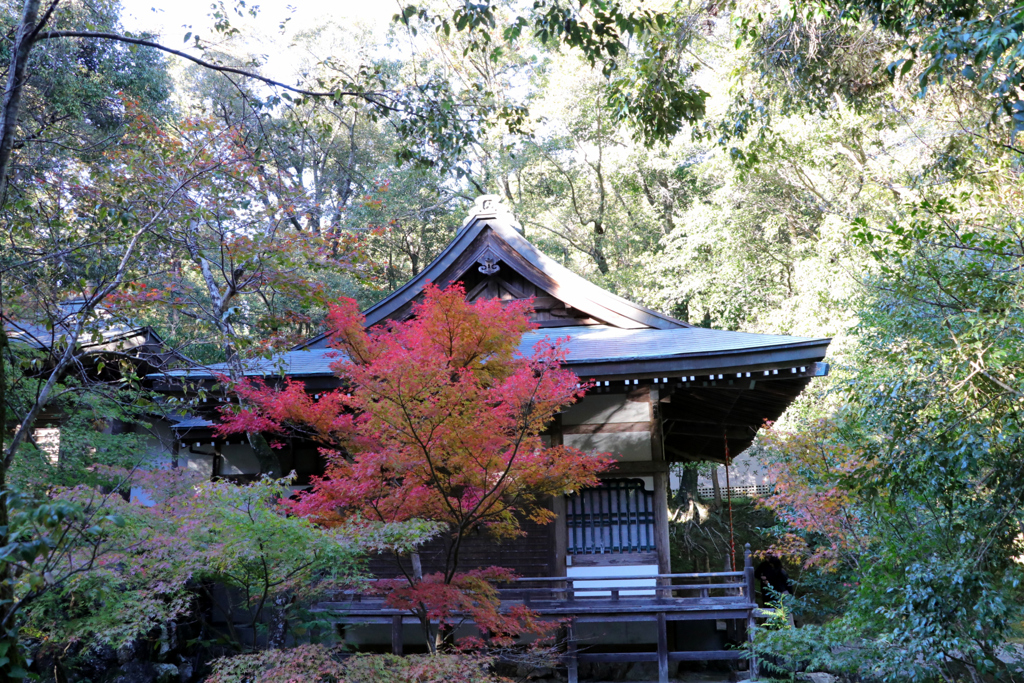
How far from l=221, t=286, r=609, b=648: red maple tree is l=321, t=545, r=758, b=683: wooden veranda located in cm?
99

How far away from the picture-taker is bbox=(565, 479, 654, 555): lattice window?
870 cm

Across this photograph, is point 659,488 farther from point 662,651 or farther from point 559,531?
point 662,651

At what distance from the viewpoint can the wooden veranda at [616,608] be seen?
26.1 feet

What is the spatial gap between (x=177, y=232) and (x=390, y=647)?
5.76 meters

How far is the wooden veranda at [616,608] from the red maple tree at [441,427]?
993 millimetres

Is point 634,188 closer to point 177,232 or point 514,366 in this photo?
point 514,366

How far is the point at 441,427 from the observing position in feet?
20.1

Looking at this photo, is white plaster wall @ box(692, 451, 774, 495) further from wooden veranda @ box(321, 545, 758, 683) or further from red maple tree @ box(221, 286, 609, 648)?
red maple tree @ box(221, 286, 609, 648)

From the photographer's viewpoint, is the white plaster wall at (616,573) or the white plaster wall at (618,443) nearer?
the white plaster wall at (616,573)

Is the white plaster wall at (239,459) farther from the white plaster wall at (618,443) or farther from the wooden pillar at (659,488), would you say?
the wooden pillar at (659,488)

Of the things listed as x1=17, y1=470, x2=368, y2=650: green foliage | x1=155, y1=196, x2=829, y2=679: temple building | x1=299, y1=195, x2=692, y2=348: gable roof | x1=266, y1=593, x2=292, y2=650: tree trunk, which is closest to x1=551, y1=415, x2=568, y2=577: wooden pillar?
x1=155, y1=196, x2=829, y2=679: temple building

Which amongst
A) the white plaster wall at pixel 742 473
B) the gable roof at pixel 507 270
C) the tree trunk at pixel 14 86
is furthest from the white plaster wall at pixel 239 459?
the white plaster wall at pixel 742 473

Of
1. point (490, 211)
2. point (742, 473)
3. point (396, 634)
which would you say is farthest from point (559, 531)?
point (742, 473)

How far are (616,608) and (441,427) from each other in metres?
3.38
